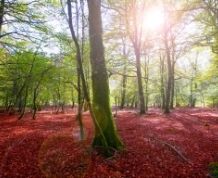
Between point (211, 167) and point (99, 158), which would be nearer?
point (211, 167)

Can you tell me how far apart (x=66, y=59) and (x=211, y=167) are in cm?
2195

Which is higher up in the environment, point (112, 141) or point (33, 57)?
point (33, 57)

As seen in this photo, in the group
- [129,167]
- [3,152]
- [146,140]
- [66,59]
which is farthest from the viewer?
[66,59]

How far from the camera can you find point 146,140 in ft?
36.3

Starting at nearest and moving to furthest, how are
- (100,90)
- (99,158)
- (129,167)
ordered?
(129,167)
(99,158)
(100,90)

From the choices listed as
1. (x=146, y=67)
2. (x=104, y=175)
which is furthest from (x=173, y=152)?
(x=146, y=67)

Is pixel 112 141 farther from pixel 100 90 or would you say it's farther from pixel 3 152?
pixel 3 152

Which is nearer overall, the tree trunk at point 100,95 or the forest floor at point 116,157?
the forest floor at point 116,157

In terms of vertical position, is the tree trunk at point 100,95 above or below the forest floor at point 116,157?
above

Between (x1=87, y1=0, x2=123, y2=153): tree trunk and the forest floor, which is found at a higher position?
(x1=87, y1=0, x2=123, y2=153): tree trunk

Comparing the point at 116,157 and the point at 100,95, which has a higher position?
the point at 100,95

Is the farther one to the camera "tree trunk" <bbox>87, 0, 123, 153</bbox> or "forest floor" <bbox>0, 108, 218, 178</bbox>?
"tree trunk" <bbox>87, 0, 123, 153</bbox>

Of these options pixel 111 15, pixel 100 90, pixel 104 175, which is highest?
pixel 111 15

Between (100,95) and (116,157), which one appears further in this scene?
(100,95)
